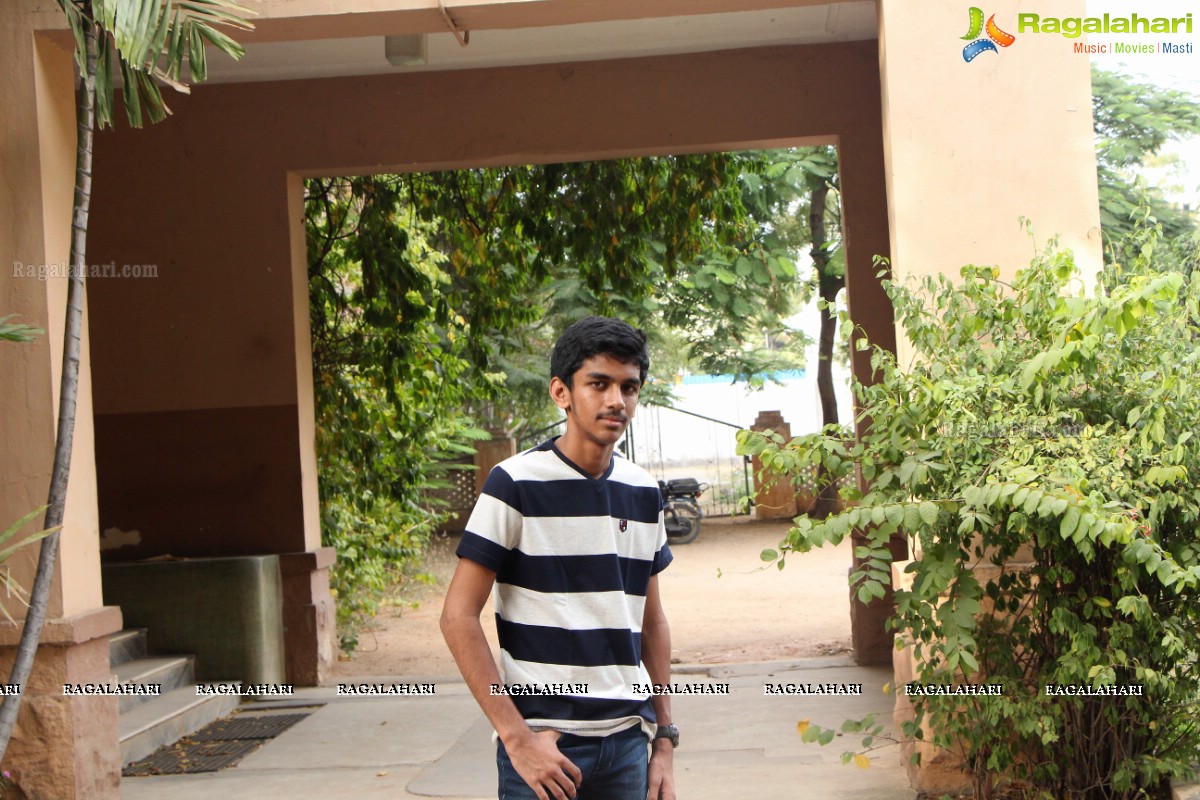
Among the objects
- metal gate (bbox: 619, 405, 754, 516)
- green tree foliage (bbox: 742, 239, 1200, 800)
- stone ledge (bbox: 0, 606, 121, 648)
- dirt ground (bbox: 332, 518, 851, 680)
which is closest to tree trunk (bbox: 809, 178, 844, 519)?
dirt ground (bbox: 332, 518, 851, 680)

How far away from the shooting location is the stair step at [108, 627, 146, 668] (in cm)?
700

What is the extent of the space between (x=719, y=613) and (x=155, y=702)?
6.67 m

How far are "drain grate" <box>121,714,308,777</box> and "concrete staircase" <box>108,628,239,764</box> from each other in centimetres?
6

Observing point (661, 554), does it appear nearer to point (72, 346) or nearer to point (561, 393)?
point (561, 393)

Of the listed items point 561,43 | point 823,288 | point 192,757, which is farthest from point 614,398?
point 823,288

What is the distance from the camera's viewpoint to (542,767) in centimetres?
237

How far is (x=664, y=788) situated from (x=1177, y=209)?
13219 mm

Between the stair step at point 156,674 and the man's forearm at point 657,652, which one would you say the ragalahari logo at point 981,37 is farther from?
the stair step at point 156,674

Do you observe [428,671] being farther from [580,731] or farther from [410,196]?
[580,731]

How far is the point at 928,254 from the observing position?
190 inches

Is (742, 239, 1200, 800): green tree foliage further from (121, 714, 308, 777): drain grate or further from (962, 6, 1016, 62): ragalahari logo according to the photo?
(121, 714, 308, 777): drain grate

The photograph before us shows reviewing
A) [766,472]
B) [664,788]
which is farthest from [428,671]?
[664,788]

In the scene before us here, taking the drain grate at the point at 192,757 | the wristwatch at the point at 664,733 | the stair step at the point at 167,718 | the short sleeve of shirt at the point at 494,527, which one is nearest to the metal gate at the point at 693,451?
the stair step at the point at 167,718

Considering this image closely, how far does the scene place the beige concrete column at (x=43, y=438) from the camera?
4.82m
